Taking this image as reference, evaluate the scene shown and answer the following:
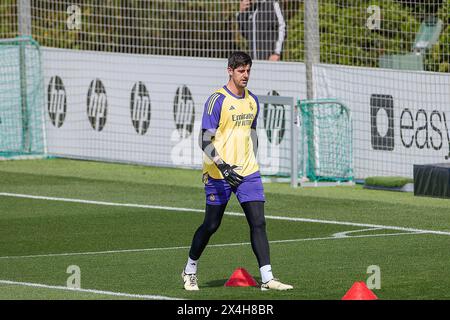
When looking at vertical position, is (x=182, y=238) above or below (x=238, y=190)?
below

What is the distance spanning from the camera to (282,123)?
70.1 ft

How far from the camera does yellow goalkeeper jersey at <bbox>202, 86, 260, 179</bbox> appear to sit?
453 inches

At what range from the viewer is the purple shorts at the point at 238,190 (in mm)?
11406

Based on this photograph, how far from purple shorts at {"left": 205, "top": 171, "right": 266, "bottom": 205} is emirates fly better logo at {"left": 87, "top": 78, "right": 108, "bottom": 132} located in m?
12.7

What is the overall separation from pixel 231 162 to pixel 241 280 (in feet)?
3.39

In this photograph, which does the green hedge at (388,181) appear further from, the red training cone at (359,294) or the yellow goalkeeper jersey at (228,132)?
the red training cone at (359,294)

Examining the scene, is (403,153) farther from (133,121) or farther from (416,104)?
(133,121)

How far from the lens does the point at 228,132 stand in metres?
11.5

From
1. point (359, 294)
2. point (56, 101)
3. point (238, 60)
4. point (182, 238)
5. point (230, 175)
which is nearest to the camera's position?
point (359, 294)

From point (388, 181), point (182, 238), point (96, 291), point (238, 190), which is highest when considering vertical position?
point (238, 190)

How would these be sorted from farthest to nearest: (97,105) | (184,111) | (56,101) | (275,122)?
1. (56,101)
2. (97,105)
3. (184,111)
4. (275,122)

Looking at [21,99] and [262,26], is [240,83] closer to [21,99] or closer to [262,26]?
[262,26]

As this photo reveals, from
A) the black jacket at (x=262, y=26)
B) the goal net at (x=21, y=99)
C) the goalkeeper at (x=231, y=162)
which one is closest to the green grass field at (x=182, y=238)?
the goalkeeper at (x=231, y=162)

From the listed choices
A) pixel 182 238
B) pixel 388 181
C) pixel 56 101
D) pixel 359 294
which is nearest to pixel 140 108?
pixel 56 101
